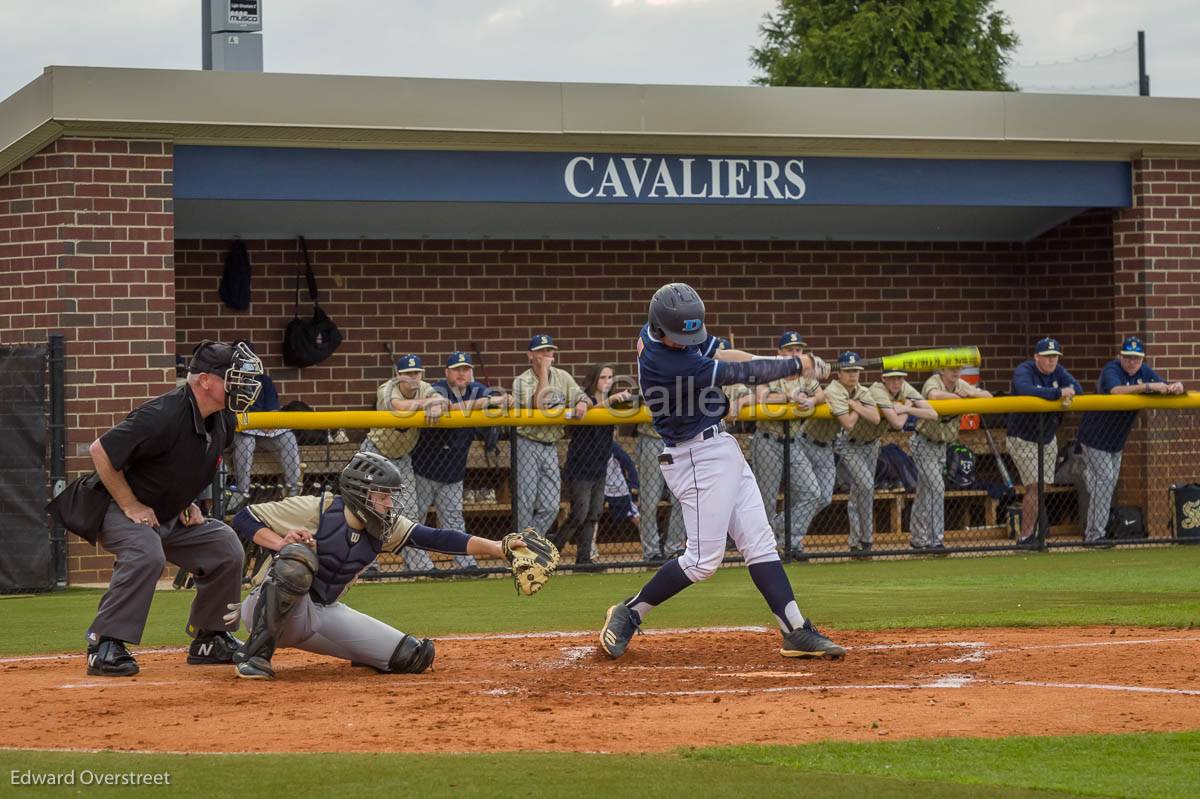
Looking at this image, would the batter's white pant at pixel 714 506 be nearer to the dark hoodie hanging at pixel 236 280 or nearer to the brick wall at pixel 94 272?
the brick wall at pixel 94 272

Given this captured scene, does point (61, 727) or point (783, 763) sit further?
point (61, 727)

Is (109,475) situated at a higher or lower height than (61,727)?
higher

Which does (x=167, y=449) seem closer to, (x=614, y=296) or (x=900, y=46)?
(x=614, y=296)

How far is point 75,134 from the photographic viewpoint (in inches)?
474

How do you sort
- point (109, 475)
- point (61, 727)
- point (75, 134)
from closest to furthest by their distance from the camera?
point (61, 727)
point (109, 475)
point (75, 134)

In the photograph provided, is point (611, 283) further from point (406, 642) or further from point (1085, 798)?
point (1085, 798)

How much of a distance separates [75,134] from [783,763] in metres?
9.10

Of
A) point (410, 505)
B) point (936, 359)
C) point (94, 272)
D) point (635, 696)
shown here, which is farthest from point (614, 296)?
point (635, 696)

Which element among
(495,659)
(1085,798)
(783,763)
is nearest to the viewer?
(1085,798)

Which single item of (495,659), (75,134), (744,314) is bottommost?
(495,659)

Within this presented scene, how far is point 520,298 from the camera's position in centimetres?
1584

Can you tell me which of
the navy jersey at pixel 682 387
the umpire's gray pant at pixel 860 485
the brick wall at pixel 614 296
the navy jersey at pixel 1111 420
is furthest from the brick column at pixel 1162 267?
the navy jersey at pixel 682 387

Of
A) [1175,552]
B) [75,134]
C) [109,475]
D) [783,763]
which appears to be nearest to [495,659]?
[109,475]

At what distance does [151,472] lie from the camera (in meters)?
7.26
